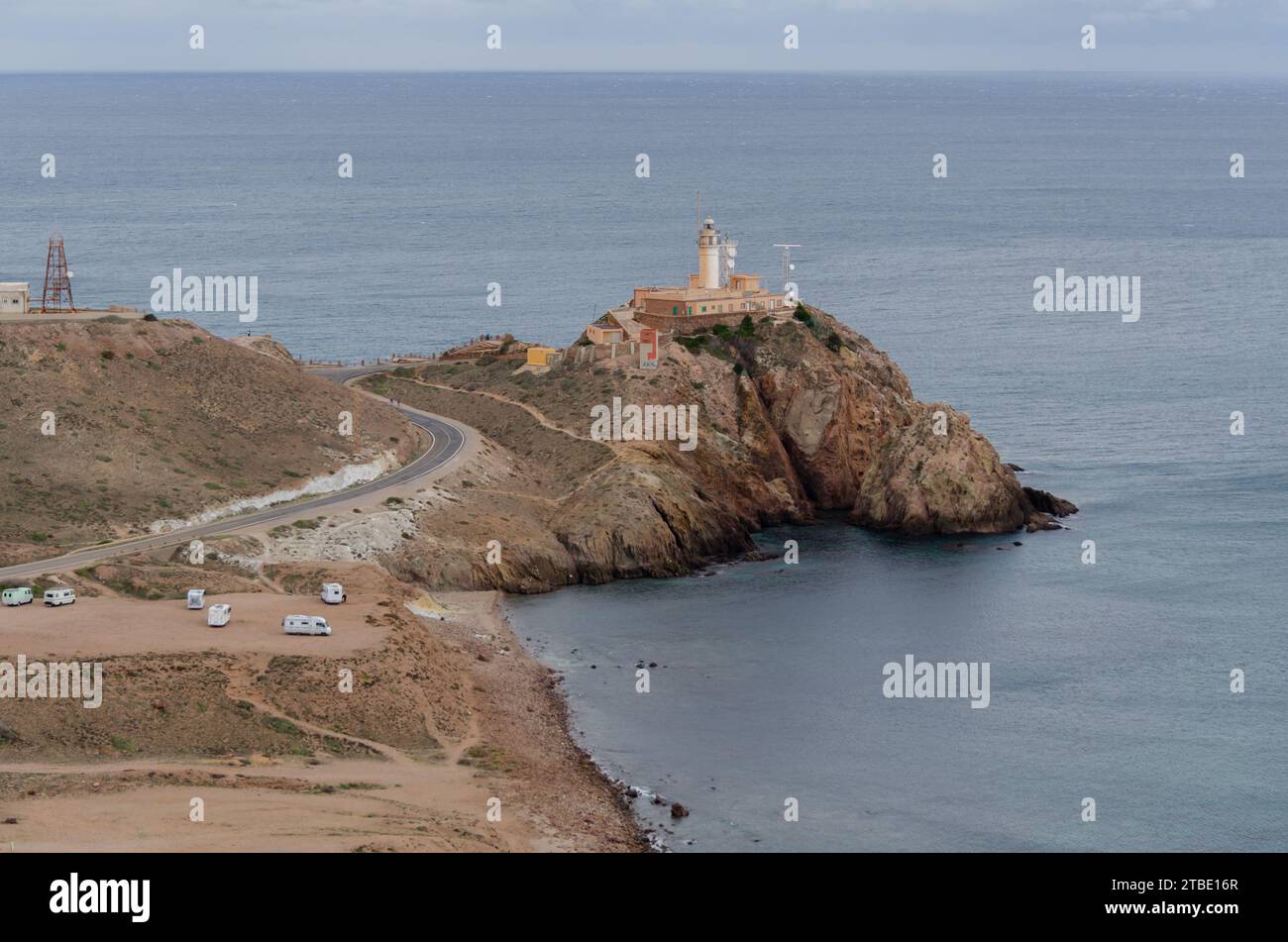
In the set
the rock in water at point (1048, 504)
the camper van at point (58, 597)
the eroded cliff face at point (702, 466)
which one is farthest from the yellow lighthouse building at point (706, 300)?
the camper van at point (58, 597)

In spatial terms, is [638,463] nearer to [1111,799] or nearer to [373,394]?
[373,394]

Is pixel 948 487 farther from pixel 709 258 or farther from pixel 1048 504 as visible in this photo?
pixel 709 258

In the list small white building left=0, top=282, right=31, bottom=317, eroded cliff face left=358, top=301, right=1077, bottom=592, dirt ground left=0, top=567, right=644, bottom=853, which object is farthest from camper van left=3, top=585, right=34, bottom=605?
small white building left=0, top=282, right=31, bottom=317

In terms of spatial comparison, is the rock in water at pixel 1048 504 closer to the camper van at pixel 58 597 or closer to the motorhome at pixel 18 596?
the camper van at pixel 58 597

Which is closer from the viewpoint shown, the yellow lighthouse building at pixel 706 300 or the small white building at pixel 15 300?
the small white building at pixel 15 300

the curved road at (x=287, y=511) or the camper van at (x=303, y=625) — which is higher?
the curved road at (x=287, y=511)

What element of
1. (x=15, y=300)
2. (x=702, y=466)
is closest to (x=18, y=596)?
(x=15, y=300)
